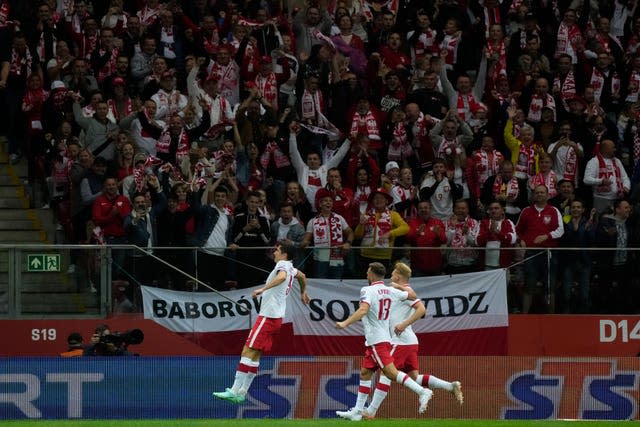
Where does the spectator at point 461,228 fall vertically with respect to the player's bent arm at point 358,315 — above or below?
above

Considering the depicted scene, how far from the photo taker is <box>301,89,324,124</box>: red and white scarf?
966 inches

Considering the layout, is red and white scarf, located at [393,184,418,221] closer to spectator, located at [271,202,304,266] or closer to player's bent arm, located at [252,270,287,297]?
spectator, located at [271,202,304,266]

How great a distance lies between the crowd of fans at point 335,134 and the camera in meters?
21.6

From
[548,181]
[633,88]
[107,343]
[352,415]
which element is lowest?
[352,415]

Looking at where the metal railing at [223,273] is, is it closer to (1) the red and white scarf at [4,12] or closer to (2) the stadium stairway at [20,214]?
(2) the stadium stairway at [20,214]

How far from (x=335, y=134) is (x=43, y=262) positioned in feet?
19.0

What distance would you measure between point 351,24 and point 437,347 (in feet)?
23.8

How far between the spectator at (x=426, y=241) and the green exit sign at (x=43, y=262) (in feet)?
17.6

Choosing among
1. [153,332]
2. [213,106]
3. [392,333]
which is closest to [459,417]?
[392,333]

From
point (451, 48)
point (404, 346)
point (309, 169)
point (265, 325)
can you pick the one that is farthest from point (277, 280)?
point (451, 48)

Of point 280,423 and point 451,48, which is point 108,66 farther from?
point 280,423

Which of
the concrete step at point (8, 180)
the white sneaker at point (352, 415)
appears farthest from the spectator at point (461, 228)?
the concrete step at point (8, 180)

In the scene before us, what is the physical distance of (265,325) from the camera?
18297 mm

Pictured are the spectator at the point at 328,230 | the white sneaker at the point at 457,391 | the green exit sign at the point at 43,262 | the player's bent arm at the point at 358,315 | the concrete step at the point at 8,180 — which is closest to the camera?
the player's bent arm at the point at 358,315
